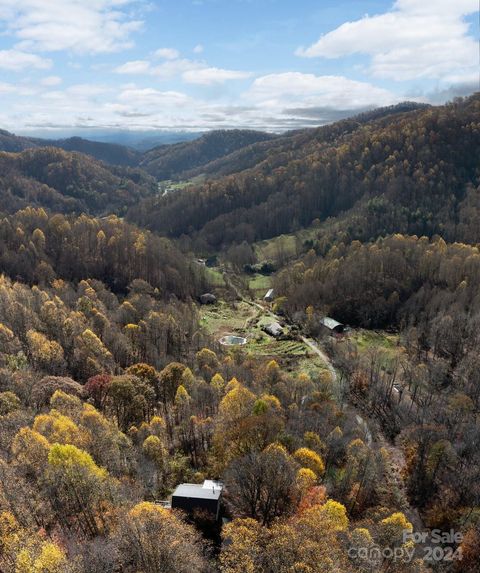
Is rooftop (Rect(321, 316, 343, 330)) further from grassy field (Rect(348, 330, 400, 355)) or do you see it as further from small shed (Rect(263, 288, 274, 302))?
small shed (Rect(263, 288, 274, 302))

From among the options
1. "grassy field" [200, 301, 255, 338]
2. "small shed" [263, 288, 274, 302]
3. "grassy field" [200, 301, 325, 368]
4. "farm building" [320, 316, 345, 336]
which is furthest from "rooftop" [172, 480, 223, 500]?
"small shed" [263, 288, 274, 302]

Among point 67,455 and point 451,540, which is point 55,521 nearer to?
point 67,455

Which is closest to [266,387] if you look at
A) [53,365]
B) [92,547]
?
[53,365]

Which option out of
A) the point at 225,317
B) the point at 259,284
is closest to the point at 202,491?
the point at 225,317

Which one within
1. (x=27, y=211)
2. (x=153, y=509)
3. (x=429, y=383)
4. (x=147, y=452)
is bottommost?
(x=429, y=383)

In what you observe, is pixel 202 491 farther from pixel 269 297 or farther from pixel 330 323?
pixel 269 297

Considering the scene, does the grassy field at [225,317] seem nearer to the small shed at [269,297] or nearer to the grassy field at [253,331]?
the grassy field at [253,331]
